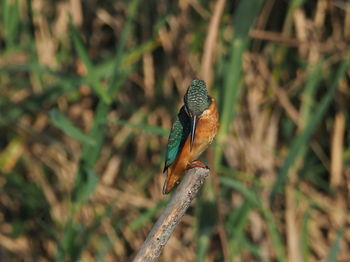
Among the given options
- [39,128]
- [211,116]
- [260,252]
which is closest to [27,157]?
[39,128]

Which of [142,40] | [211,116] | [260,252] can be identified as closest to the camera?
[211,116]

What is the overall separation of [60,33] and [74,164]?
63 centimetres

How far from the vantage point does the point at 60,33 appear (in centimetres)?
367

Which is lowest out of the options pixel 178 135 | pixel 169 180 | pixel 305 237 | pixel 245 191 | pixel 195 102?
pixel 305 237

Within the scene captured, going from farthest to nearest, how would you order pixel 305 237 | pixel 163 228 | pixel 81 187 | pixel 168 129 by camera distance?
1. pixel 168 129
2. pixel 305 237
3. pixel 81 187
4. pixel 163 228

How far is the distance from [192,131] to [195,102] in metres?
0.08

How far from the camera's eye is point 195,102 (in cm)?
211

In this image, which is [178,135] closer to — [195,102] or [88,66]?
[195,102]

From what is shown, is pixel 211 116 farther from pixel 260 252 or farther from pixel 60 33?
pixel 60 33

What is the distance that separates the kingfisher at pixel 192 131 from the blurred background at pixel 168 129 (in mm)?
694

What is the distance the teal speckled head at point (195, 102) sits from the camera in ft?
6.91

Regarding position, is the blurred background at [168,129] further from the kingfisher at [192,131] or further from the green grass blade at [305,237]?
the kingfisher at [192,131]

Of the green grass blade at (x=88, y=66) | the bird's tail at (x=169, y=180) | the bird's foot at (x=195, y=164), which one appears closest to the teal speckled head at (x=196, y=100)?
the bird's foot at (x=195, y=164)

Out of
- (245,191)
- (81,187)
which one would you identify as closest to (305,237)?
(245,191)
